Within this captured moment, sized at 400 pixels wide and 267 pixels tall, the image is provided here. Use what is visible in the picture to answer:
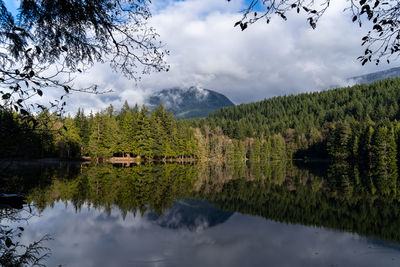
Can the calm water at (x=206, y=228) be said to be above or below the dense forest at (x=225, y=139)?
below

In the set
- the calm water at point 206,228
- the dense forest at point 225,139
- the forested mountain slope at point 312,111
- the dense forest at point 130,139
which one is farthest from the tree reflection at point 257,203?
the forested mountain slope at point 312,111

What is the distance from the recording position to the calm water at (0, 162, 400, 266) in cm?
898

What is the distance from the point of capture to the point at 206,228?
12.7m

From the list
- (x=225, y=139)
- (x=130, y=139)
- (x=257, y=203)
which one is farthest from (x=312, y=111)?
(x=257, y=203)

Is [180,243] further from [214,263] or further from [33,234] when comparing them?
[33,234]

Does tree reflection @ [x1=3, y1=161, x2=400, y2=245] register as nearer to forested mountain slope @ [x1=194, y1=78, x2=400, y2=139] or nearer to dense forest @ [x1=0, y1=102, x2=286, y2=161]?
dense forest @ [x1=0, y1=102, x2=286, y2=161]

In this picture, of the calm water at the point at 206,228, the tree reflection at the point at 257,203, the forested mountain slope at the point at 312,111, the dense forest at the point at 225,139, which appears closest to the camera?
the calm water at the point at 206,228

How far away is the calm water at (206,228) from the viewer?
898 cm

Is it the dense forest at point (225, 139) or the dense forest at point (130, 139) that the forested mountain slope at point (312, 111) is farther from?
the dense forest at point (130, 139)

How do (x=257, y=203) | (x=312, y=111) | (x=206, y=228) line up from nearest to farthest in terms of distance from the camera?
1. (x=206, y=228)
2. (x=257, y=203)
3. (x=312, y=111)

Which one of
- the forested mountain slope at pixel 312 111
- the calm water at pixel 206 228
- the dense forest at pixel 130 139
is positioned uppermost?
the forested mountain slope at pixel 312 111

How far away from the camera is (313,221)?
13703 millimetres

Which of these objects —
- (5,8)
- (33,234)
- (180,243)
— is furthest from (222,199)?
(5,8)

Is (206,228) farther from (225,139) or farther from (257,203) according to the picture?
(225,139)
